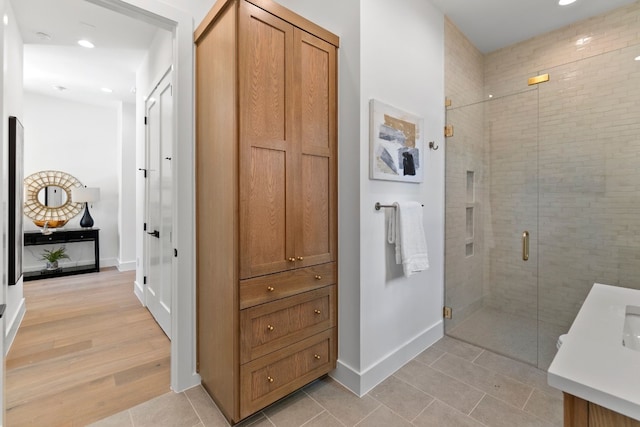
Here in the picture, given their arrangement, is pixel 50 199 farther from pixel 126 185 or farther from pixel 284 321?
pixel 284 321

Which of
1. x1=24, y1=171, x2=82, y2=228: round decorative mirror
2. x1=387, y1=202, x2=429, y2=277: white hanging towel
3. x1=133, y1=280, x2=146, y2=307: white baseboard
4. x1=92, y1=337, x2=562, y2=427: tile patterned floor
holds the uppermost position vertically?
x1=24, y1=171, x2=82, y2=228: round decorative mirror

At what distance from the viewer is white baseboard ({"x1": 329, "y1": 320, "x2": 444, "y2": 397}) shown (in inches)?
73.5

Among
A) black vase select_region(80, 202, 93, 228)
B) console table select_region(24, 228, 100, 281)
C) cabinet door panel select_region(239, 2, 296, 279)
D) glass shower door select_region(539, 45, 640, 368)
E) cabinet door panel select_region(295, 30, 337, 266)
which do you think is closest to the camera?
cabinet door panel select_region(239, 2, 296, 279)

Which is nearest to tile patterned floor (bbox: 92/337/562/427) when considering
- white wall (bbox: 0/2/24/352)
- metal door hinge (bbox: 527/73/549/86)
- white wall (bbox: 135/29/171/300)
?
white wall (bbox: 0/2/24/352)

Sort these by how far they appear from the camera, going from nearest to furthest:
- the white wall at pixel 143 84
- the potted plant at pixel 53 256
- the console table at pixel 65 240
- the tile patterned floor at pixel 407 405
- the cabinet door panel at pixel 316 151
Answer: the tile patterned floor at pixel 407 405 → the cabinet door panel at pixel 316 151 → the white wall at pixel 143 84 → the console table at pixel 65 240 → the potted plant at pixel 53 256

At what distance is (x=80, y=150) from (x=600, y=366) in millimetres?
6854

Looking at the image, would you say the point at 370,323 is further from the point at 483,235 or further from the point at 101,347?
the point at 101,347

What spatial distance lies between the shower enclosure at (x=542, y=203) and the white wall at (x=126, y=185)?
16.9ft

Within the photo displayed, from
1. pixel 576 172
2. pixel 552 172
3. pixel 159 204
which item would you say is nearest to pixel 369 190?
pixel 552 172

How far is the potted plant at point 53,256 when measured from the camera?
4652 millimetres

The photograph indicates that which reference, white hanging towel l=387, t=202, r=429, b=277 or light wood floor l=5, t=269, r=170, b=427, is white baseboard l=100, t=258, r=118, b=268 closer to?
light wood floor l=5, t=269, r=170, b=427

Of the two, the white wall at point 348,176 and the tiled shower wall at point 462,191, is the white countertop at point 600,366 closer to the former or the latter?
the white wall at point 348,176

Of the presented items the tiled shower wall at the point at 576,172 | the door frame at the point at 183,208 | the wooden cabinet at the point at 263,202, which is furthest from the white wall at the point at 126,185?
the tiled shower wall at the point at 576,172

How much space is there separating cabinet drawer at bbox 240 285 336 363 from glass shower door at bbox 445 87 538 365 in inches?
56.0
